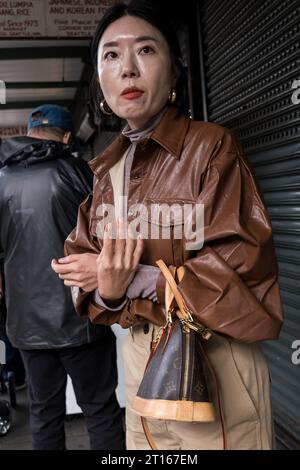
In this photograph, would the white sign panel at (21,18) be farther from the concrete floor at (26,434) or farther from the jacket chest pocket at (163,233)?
the jacket chest pocket at (163,233)

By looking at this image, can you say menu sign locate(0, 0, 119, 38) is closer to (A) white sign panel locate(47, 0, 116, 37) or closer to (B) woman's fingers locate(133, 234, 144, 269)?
(A) white sign panel locate(47, 0, 116, 37)

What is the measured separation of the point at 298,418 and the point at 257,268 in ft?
5.78

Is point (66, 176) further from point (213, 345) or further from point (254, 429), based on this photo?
point (254, 429)

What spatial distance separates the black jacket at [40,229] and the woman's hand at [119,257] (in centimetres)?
140

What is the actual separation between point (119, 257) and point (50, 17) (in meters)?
3.98

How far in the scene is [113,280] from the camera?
4.66 feet

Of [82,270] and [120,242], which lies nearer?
[120,242]

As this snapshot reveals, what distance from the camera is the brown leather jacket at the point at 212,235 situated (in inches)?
49.7

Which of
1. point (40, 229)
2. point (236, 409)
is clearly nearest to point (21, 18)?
point (40, 229)

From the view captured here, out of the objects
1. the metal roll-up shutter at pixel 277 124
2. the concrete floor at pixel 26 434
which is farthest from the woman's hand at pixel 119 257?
the concrete floor at pixel 26 434

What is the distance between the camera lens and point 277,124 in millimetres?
2566

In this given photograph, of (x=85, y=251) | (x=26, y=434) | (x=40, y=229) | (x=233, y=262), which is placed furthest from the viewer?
(x=26, y=434)

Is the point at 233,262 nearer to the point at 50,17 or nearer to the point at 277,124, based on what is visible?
the point at 277,124

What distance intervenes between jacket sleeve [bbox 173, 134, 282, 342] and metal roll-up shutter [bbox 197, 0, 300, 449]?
1.20m
